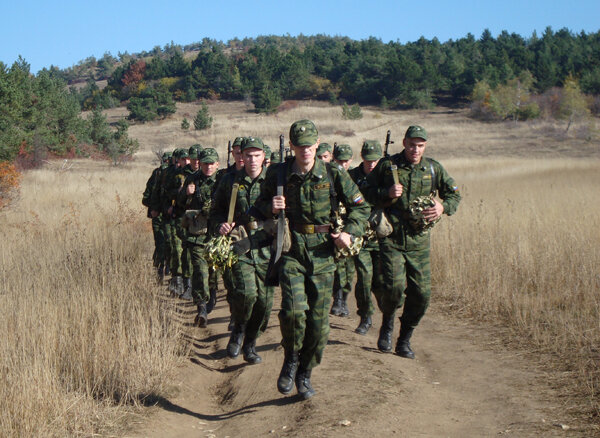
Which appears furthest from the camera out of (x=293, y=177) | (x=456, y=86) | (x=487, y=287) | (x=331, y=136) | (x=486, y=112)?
(x=456, y=86)

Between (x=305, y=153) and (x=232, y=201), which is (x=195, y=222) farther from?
(x=305, y=153)

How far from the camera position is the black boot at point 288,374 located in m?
5.44

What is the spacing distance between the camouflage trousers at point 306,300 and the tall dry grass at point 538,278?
212 cm

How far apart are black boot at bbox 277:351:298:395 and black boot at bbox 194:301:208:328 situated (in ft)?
11.4

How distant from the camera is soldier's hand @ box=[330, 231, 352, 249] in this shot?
5141 millimetres

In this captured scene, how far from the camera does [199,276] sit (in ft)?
28.8

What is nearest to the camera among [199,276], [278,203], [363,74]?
[278,203]

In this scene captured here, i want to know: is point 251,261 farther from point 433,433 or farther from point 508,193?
point 508,193

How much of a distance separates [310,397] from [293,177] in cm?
184

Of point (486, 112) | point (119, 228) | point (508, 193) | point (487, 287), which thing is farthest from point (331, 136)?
point (487, 287)

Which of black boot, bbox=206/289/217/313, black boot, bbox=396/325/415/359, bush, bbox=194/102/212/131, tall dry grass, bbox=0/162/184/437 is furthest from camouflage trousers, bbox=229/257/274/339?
bush, bbox=194/102/212/131

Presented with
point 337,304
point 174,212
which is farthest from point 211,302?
point 337,304

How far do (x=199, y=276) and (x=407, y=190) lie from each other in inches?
136

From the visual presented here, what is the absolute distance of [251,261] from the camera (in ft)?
21.3
